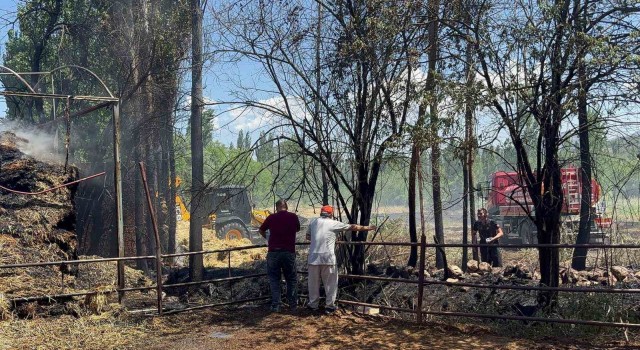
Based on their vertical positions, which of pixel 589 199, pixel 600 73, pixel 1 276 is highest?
pixel 600 73

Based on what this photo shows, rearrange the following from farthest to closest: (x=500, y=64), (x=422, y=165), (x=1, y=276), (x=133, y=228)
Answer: (x=133, y=228) → (x=422, y=165) → (x=1, y=276) → (x=500, y=64)

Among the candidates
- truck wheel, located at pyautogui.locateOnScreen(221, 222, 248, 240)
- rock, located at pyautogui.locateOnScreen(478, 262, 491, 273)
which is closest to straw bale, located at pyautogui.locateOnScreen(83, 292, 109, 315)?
rock, located at pyautogui.locateOnScreen(478, 262, 491, 273)

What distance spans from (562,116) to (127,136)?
12.8 m

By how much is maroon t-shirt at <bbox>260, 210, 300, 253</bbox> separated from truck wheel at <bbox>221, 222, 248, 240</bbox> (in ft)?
53.4

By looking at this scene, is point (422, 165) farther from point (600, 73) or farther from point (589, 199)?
point (600, 73)

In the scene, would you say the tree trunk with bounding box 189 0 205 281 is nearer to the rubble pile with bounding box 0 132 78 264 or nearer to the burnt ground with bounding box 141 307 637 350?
the rubble pile with bounding box 0 132 78 264

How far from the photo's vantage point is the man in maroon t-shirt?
912 centimetres

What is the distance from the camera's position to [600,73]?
777 centimetres

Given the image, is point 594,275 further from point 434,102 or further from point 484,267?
point 434,102

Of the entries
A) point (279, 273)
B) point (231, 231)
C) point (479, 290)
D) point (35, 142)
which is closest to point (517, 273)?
point (479, 290)

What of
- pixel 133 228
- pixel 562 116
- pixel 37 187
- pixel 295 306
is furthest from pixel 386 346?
pixel 133 228

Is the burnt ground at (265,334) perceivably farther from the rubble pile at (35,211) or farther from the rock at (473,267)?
the rock at (473,267)

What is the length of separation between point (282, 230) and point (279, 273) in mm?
681

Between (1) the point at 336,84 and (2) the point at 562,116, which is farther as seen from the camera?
(1) the point at 336,84
